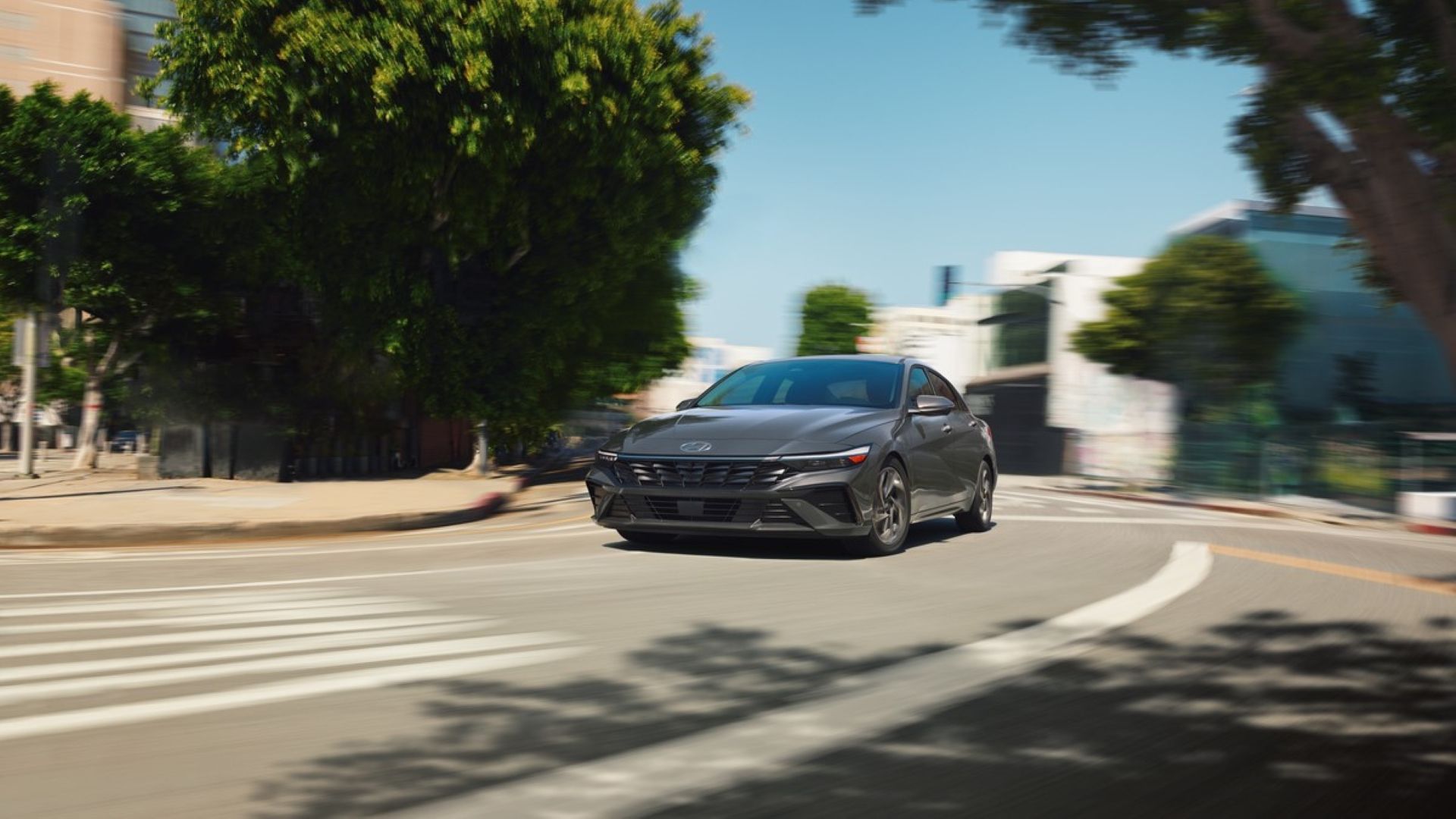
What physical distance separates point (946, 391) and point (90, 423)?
53.8 ft

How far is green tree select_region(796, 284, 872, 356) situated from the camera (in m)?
86.3

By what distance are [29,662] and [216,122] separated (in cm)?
1638

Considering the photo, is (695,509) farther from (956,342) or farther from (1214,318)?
(956,342)

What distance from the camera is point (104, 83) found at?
5747 centimetres

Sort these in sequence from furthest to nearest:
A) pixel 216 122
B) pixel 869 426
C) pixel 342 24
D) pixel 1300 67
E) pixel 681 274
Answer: pixel 681 274 < pixel 216 122 < pixel 342 24 < pixel 869 426 < pixel 1300 67

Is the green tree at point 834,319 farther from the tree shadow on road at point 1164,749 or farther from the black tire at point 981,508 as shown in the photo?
the tree shadow on road at point 1164,749

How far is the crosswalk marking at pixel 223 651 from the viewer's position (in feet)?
14.0

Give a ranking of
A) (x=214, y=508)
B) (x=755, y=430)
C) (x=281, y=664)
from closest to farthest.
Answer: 1. (x=281, y=664)
2. (x=755, y=430)
3. (x=214, y=508)

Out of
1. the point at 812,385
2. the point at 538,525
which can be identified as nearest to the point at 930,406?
the point at 812,385

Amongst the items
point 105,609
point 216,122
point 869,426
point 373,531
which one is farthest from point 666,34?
point 105,609

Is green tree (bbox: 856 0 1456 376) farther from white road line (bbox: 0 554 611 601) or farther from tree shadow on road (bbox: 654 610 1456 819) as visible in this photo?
white road line (bbox: 0 554 611 601)

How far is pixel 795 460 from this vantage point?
→ 8.45 meters

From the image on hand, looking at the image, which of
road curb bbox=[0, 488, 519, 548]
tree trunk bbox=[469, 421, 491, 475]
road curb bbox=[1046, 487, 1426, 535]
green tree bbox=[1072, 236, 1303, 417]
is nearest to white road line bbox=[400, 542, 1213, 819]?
road curb bbox=[0, 488, 519, 548]

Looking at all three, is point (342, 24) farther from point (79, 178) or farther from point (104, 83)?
point (104, 83)
